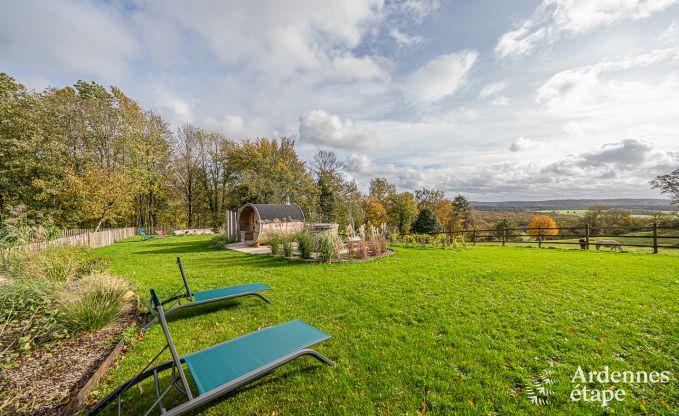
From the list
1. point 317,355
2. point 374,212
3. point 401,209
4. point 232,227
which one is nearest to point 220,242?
point 232,227

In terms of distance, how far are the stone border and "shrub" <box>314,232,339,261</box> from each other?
5.51 m

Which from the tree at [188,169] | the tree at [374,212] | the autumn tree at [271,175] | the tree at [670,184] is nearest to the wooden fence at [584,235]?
the tree at [670,184]

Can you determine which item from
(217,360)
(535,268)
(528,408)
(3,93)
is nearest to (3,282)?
(217,360)

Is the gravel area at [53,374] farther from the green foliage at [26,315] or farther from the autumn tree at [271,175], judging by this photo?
the autumn tree at [271,175]

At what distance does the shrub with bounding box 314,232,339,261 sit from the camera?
8.12 m

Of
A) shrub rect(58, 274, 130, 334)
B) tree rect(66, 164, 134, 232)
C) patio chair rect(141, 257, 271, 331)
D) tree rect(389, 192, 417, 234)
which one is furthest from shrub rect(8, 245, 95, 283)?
tree rect(389, 192, 417, 234)

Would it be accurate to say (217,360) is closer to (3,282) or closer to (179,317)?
(179,317)

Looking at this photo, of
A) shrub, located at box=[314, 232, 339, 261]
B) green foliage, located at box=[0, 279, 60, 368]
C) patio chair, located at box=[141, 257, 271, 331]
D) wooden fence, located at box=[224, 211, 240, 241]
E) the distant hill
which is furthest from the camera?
the distant hill

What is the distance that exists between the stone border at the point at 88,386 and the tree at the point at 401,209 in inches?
1044

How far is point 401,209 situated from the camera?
1214 inches

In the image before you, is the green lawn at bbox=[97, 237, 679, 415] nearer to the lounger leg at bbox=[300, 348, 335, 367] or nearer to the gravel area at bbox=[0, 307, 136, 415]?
the lounger leg at bbox=[300, 348, 335, 367]

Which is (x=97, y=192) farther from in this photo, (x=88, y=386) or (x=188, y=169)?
(x=88, y=386)

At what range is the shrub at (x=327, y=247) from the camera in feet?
26.6

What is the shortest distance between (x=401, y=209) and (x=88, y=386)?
30.2 metres
